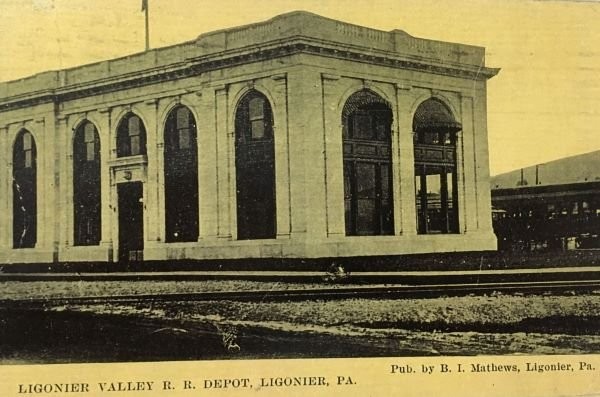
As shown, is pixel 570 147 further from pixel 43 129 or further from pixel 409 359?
pixel 43 129

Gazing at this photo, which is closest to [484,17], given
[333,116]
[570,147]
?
[570,147]

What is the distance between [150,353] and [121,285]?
3.38 m

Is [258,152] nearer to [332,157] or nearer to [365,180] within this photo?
[332,157]

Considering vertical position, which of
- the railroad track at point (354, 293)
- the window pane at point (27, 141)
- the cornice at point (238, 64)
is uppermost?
the cornice at point (238, 64)

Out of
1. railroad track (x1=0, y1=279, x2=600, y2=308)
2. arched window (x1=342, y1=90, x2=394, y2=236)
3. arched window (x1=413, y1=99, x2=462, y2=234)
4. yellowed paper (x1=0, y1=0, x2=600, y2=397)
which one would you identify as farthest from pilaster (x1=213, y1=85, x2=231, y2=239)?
yellowed paper (x1=0, y1=0, x2=600, y2=397)

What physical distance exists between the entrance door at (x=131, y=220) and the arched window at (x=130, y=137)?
1.14 m

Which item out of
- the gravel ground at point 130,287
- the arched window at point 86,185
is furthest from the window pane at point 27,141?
the gravel ground at point 130,287

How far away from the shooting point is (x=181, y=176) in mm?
13336

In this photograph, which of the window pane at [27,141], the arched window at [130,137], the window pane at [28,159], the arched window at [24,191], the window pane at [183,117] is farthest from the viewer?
the arched window at [130,137]

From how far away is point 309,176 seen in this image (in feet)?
40.2

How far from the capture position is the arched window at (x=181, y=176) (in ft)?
43.8

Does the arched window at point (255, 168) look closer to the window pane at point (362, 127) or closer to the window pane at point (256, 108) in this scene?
the window pane at point (256, 108)

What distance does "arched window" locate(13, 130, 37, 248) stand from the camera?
998 cm

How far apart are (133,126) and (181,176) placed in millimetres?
1824
